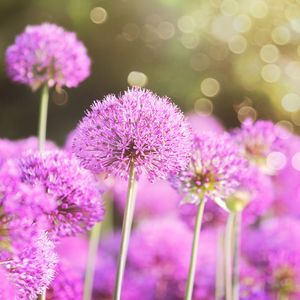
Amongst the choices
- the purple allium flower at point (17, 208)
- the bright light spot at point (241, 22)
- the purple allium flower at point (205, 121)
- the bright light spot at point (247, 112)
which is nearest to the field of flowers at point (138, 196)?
the purple allium flower at point (17, 208)

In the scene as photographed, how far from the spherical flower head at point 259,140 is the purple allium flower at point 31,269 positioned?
1.75 ft

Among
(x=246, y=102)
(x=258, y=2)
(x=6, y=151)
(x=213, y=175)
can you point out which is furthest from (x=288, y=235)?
(x=258, y=2)

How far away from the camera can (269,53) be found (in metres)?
3.31

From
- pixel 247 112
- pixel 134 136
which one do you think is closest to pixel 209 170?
pixel 134 136

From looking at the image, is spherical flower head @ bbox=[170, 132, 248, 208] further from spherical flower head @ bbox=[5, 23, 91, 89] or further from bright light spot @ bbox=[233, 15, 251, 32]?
bright light spot @ bbox=[233, 15, 251, 32]

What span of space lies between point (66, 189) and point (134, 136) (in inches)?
5.1

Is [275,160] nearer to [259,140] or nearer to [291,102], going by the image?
[259,140]

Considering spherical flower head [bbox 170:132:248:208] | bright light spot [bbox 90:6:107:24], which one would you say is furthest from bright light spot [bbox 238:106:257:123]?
spherical flower head [bbox 170:132:248:208]

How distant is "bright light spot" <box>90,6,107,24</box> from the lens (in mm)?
3188

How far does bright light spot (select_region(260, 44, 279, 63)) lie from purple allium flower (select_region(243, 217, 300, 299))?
190 cm

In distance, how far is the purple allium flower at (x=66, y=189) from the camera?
0.92 meters

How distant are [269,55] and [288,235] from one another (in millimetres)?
1955

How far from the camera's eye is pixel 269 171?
1384 millimetres

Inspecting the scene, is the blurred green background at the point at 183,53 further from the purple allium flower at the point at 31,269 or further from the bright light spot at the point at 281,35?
the purple allium flower at the point at 31,269
